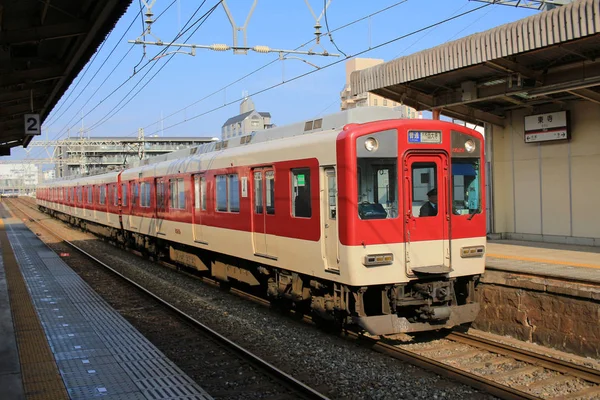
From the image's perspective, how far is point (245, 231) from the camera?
10164 mm

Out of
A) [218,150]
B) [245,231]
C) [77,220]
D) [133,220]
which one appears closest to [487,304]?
[245,231]

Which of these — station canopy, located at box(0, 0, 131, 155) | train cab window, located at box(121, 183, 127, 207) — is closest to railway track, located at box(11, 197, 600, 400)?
station canopy, located at box(0, 0, 131, 155)

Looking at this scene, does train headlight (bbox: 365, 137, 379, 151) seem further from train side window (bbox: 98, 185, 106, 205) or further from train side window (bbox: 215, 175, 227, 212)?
train side window (bbox: 98, 185, 106, 205)

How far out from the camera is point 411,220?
24.6 feet

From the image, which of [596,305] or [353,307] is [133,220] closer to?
[353,307]

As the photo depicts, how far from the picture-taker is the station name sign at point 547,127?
12.0 m

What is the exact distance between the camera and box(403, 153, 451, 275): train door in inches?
295

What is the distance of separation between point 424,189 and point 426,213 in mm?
327

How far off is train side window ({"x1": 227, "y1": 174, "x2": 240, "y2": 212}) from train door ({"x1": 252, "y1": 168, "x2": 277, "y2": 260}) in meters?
0.72

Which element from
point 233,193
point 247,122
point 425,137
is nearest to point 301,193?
point 425,137

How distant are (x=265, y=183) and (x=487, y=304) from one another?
4.02m

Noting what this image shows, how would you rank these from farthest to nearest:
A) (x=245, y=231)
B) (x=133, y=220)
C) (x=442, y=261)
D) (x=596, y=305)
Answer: (x=133, y=220), (x=245, y=231), (x=442, y=261), (x=596, y=305)

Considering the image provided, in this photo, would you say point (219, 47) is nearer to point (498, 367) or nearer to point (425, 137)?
point (425, 137)

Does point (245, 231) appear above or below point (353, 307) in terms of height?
above
